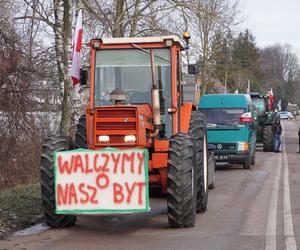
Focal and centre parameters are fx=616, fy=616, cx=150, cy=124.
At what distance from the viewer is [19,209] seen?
1053cm

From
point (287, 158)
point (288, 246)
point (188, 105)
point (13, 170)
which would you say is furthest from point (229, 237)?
point (287, 158)

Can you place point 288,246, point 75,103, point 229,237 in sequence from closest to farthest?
point 288,246, point 229,237, point 75,103

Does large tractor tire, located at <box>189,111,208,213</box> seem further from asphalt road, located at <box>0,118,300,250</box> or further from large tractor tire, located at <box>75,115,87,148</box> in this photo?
large tractor tire, located at <box>75,115,87,148</box>

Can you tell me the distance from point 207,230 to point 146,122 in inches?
74.8

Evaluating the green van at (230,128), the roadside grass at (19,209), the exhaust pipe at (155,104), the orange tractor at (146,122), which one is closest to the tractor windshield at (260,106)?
the green van at (230,128)

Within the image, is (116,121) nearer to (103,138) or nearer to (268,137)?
(103,138)

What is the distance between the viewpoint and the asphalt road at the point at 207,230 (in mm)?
8070

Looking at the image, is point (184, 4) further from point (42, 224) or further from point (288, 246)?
point (288, 246)

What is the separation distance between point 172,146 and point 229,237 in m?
1.54

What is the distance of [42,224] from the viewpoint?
9789 millimetres

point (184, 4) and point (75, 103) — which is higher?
point (184, 4)

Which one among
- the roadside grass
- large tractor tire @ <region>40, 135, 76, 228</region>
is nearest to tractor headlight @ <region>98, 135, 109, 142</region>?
large tractor tire @ <region>40, 135, 76, 228</region>

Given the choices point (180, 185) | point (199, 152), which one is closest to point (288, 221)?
point (199, 152)

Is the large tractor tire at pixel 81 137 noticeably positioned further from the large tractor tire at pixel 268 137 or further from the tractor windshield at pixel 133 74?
the large tractor tire at pixel 268 137
